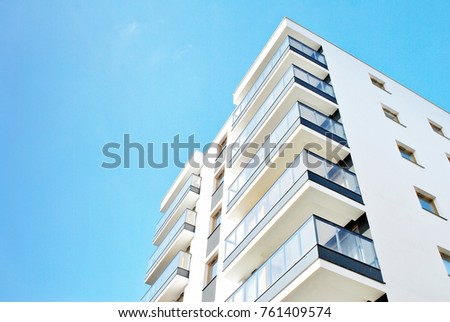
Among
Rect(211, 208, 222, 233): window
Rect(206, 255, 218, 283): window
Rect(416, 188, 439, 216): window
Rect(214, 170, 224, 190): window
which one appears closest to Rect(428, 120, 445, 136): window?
Rect(416, 188, 439, 216): window

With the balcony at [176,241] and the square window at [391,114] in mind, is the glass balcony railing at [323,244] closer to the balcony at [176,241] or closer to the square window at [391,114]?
the square window at [391,114]

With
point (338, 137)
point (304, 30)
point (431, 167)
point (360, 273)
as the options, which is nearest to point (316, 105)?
point (338, 137)

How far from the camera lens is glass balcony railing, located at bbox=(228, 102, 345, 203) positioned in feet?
55.7

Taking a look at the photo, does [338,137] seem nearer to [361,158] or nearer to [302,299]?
[361,158]

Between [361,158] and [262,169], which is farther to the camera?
[262,169]

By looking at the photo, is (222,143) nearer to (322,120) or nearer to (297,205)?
(322,120)

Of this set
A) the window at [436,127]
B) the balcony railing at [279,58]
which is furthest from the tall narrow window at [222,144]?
the window at [436,127]

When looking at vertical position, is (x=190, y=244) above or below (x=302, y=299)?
above

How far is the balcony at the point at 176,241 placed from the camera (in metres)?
23.3

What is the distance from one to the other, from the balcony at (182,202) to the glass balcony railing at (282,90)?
5.02m

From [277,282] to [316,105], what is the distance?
26.4 feet

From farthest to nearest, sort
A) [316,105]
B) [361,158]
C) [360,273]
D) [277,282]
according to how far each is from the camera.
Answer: [316,105]
[361,158]
[277,282]
[360,273]

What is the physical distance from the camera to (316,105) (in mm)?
18625

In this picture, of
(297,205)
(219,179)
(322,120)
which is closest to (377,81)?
(322,120)
